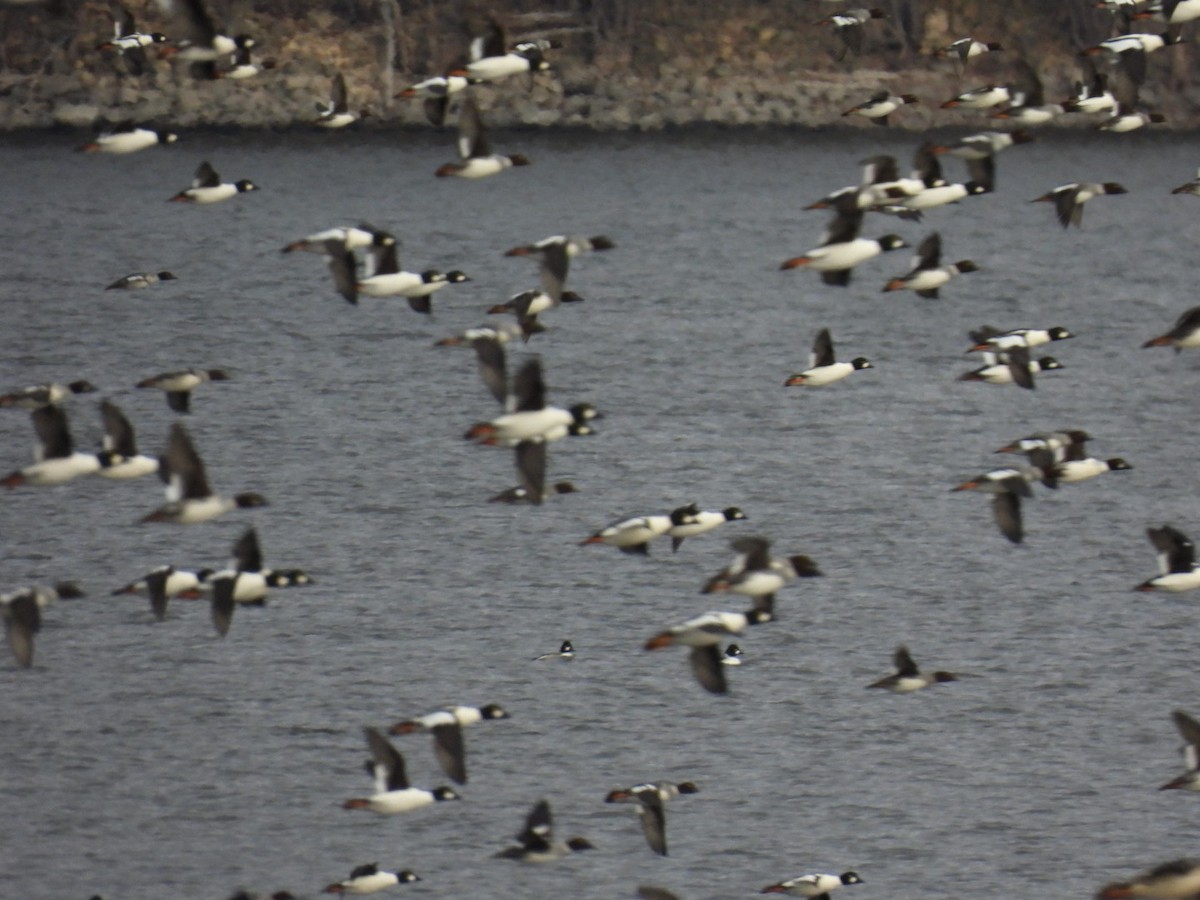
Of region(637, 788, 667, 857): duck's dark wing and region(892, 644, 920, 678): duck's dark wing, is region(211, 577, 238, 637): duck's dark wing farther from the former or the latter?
region(892, 644, 920, 678): duck's dark wing

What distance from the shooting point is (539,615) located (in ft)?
144

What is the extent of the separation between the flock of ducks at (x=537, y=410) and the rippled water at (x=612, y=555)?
4.79 meters

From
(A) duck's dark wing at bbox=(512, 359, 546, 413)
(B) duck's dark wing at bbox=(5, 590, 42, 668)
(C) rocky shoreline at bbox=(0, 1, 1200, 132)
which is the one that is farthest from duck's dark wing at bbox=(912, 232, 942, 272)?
(C) rocky shoreline at bbox=(0, 1, 1200, 132)

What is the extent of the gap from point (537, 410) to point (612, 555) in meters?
25.8

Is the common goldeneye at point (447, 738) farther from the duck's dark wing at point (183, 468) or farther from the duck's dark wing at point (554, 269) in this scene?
the duck's dark wing at point (554, 269)

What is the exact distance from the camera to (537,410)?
2200 cm

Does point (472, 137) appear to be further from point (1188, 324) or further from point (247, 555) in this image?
point (1188, 324)

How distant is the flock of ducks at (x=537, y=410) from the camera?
22641 millimetres

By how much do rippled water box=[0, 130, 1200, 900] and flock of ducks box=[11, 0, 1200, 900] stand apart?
4793mm

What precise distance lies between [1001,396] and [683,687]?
2532 cm

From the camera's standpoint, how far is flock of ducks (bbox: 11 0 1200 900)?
2264 cm

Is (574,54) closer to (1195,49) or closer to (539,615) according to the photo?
(1195,49)

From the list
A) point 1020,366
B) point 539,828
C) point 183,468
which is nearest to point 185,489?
point 183,468

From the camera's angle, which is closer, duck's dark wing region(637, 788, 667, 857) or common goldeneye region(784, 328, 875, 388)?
duck's dark wing region(637, 788, 667, 857)
